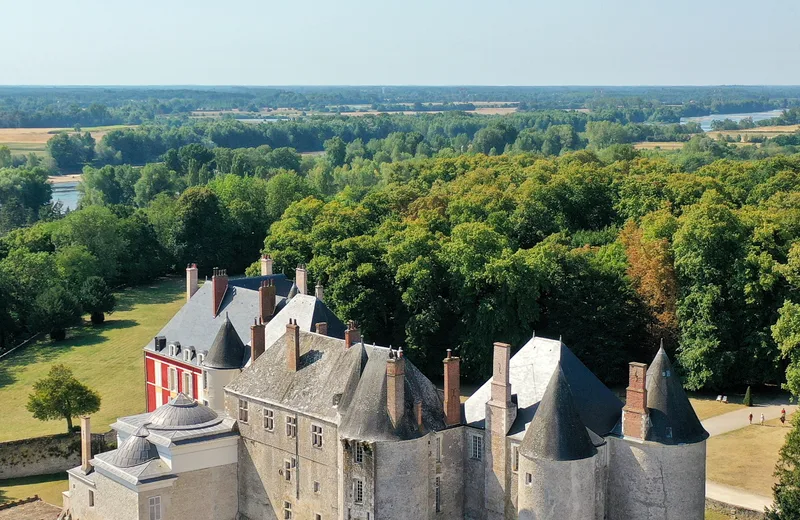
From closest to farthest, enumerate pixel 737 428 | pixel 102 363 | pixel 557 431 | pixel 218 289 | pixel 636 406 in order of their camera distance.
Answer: pixel 557 431, pixel 636 406, pixel 218 289, pixel 737 428, pixel 102 363

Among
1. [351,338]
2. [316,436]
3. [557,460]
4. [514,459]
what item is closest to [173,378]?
[316,436]

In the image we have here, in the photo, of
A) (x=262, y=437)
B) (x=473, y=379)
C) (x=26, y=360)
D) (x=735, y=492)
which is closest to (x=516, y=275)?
(x=473, y=379)

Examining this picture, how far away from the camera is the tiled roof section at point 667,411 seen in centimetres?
4119

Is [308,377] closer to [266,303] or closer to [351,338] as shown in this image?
[351,338]

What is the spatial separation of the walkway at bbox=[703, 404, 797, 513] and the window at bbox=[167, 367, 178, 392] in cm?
2819

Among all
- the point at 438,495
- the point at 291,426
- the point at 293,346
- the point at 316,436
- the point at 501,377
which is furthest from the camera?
the point at 293,346

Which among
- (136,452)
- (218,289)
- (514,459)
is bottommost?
(136,452)

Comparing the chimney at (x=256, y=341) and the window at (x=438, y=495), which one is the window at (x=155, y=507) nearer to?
the chimney at (x=256, y=341)

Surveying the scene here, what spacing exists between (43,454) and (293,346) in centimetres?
1924

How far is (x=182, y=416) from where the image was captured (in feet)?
156

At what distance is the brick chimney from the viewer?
4069 cm

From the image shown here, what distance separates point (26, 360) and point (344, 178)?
6873cm

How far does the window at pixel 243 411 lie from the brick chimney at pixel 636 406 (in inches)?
659

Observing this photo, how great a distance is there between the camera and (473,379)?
229ft
